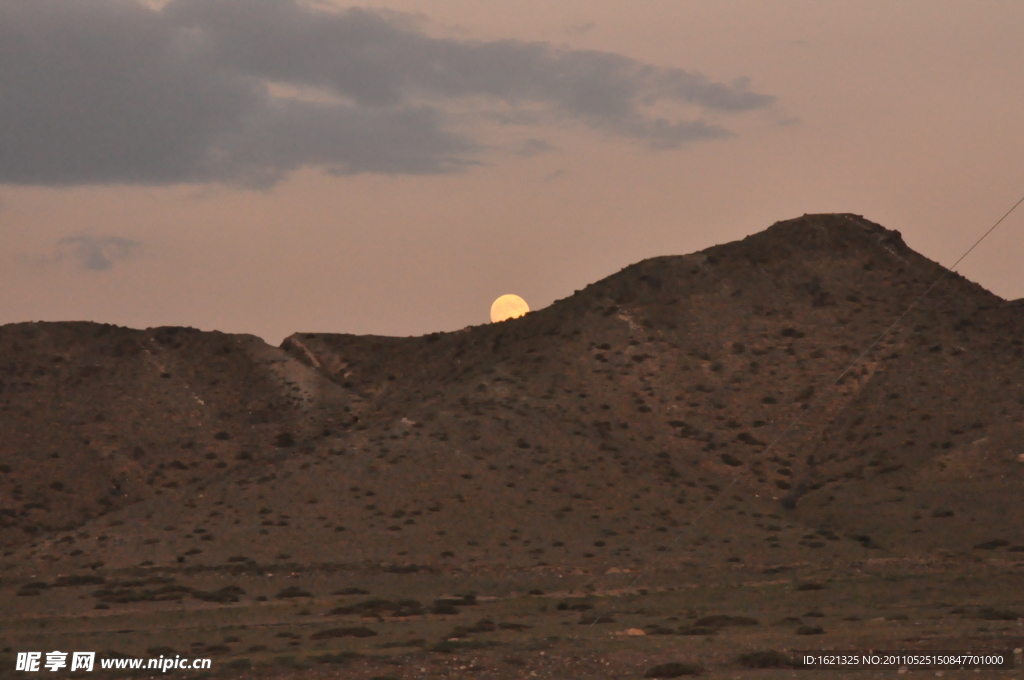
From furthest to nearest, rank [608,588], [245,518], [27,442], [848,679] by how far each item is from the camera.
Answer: [27,442] < [245,518] < [608,588] < [848,679]

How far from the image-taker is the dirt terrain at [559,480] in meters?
40.7

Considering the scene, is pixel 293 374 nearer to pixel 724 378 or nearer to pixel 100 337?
pixel 100 337

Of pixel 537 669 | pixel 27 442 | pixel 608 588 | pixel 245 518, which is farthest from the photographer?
pixel 27 442

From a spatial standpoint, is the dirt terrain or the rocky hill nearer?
the dirt terrain

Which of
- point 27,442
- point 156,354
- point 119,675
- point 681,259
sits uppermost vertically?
point 681,259

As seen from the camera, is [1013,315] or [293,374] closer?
[1013,315]

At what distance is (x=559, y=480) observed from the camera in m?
71.5

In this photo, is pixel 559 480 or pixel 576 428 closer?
pixel 559 480

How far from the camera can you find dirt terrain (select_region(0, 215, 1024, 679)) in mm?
40688

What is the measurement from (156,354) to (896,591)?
209 feet

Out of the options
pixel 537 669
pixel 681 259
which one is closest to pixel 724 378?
pixel 681 259

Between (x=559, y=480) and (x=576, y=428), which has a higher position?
(x=576, y=428)

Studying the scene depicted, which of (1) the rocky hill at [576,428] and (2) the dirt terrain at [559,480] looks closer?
(2) the dirt terrain at [559,480]

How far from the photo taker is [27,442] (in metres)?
82.8
